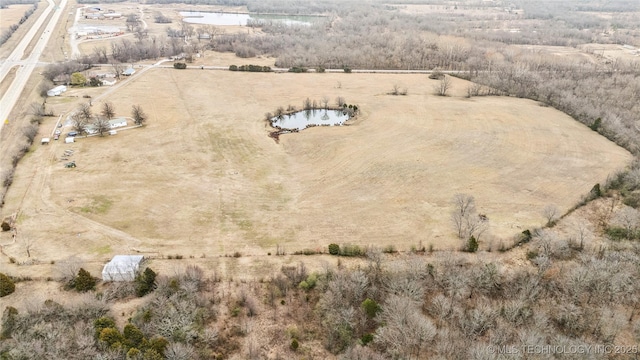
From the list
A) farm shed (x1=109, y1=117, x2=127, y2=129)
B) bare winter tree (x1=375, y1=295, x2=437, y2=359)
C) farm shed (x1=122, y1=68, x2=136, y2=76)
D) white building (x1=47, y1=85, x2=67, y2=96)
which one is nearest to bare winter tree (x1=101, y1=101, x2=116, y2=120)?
farm shed (x1=109, y1=117, x2=127, y2=129)

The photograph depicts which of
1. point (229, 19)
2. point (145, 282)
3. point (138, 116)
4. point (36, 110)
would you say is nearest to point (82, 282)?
point (145, 282)

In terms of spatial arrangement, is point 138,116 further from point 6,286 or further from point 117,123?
point 6,286

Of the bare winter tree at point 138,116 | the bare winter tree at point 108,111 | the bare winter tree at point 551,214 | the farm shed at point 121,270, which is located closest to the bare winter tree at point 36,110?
the bare winter tree at point 108,111

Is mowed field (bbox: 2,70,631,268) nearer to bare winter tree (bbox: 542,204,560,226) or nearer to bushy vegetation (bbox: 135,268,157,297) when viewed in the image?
Answer: bare winter tree (bbox: 542,204,560,226)

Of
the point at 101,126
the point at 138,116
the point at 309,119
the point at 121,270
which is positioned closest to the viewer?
the point at 121,270

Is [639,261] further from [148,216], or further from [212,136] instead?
[212,136]

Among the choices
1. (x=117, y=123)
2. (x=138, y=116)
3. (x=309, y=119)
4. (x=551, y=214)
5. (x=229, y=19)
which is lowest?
(x=551, y=214)

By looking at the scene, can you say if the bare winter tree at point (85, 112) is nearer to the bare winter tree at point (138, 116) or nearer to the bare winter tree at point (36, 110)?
the bare winter tree at point (36, 110)

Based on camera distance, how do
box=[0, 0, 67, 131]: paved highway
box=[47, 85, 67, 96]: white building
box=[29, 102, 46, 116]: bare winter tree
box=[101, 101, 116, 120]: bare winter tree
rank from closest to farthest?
box=[29, 102, 46, 116]: bare winter tree → box=[101, 101, 116, 120]: bare winter tree → box=[0, 0, 67, 131]: paved highway → box=[47, 85, 67, 96]: white building
